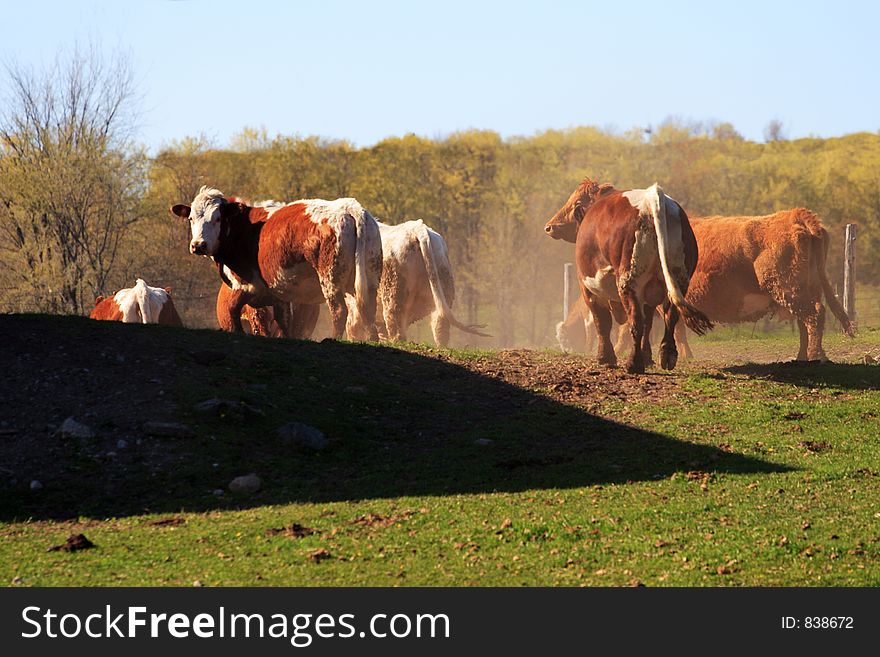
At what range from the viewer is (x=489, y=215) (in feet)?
184

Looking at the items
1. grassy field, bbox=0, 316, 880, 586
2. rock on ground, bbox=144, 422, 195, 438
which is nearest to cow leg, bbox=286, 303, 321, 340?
grassy field, bbox=0, 316, 880, 586

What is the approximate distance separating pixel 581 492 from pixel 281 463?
3.26m

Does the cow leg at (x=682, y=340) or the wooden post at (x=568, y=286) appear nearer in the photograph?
the cow leg at (x=682, y=340)

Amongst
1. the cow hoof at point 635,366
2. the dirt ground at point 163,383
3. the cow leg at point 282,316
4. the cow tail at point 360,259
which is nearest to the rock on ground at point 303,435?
the dirt ground at point 163,383

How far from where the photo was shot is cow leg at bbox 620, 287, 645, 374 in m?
16.2

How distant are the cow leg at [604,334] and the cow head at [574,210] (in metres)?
3.33

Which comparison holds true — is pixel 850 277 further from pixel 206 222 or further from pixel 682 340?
pixel 206 222

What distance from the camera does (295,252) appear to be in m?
18.3

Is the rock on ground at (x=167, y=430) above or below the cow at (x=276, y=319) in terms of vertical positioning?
below

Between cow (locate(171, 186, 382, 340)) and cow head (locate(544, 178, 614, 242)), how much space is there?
14.1 ft

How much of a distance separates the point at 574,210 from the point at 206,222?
6.55m

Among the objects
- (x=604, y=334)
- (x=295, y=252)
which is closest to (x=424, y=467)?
(x=604, y=334)

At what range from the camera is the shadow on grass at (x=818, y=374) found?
16000mm

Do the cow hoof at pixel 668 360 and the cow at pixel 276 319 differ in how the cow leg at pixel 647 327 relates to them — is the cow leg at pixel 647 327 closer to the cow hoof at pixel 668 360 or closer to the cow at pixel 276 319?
the cow hoof at pixel 668 360
